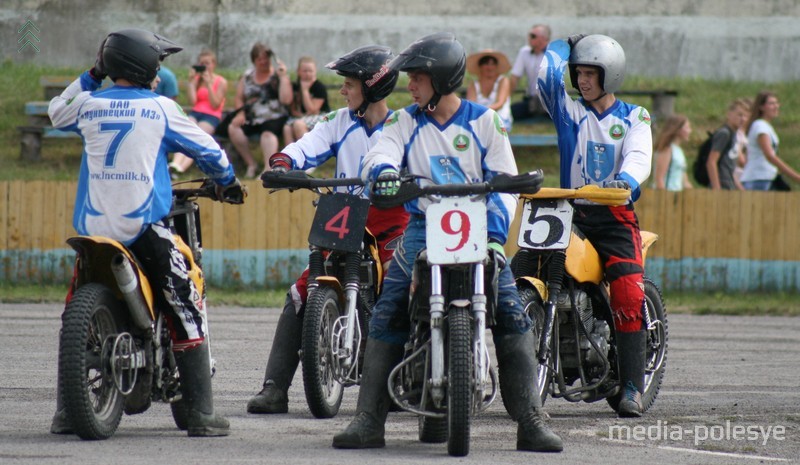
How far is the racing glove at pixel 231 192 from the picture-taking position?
7.06 meters

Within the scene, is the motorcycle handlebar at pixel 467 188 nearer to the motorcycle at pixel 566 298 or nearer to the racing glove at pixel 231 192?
the racing glove at pixel 231 192

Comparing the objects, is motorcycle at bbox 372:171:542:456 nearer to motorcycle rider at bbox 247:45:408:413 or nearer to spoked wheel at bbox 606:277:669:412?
motorcycle rider at bbox 247:45:408:413

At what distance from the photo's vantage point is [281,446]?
6.57 m

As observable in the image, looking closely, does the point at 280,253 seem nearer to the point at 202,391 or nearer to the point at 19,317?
the point at 19,317

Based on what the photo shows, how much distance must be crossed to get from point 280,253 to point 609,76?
8.20 meters

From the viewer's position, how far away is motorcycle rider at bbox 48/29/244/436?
6.62 m

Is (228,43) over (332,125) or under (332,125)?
over

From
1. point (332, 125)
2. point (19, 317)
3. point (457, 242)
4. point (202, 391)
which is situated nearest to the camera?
point (457, 242)

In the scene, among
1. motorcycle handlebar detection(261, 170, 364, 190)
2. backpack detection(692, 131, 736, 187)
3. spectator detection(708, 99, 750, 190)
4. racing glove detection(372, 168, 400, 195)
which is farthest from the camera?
backpack detection(692, 131, 736, 187)

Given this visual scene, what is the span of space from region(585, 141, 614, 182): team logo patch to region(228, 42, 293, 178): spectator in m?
9.90

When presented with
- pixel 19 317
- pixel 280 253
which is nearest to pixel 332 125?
pixel 19 317

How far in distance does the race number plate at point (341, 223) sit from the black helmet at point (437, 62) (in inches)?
51.5

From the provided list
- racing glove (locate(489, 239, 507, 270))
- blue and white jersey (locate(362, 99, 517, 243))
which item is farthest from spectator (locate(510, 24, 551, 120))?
racing glove (locate(489, 239, 507, 270))

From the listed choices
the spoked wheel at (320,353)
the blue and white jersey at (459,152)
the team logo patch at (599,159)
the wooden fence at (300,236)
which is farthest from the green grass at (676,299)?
the blue and white jersey at (459,152)
